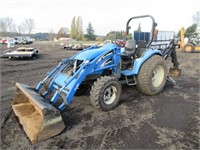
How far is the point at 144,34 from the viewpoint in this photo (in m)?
5.46

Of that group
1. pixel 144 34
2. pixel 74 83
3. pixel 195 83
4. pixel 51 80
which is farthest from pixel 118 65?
pixel 195 83

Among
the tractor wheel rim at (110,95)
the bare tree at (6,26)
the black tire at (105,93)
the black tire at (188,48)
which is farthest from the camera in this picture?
the bare tree at (6,26)

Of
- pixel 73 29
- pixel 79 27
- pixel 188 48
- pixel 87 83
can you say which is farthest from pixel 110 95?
pixel 79 27

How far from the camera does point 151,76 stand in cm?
432

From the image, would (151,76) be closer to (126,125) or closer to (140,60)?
(140,60)

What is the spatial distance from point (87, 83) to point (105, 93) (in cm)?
64

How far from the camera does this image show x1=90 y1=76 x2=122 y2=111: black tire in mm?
3410

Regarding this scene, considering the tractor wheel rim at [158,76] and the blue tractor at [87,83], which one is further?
the tractor wheel rim at [158,76]

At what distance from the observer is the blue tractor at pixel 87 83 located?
9.05 ft

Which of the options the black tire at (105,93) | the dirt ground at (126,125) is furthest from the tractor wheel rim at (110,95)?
the dirt ground at (126,125)

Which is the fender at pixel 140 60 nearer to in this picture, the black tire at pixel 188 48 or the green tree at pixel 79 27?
the black tire at pixel 188 48

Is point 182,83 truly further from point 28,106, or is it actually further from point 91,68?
point 28,106

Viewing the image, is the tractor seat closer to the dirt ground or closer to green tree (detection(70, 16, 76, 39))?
the dirt ground

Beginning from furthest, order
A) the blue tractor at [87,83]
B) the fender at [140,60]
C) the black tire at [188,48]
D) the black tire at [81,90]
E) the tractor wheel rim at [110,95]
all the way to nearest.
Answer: the black tire at [188,48] → the black tire at [81,90] → the fender at [140,60] → the tractor wheel rim at [110,95] → the blue tractor at [87,83]
